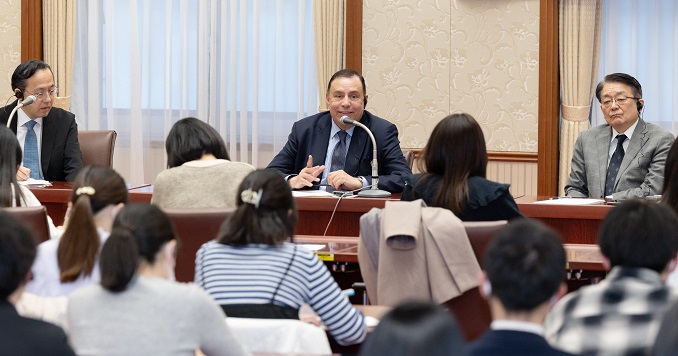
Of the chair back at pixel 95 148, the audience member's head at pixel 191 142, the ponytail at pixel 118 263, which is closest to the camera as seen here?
the ponytail at pixel 118 263

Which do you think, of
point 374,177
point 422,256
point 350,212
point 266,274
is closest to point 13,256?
point 266,274

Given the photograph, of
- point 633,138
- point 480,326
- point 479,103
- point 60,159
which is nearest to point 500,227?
point 480,326

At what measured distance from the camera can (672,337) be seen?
1.67m

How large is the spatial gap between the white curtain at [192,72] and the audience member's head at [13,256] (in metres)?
5.16

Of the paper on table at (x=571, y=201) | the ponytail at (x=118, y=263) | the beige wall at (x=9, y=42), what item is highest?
the beige wall at (x=9, y=42)

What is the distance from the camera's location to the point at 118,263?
2.17 m

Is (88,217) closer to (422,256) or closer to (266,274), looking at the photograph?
(266,274)

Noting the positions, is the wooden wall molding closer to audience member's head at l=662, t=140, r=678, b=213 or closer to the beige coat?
the beige coat

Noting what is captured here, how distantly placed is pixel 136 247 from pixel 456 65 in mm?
4993

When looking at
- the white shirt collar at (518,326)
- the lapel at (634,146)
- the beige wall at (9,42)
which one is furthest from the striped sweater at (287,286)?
the beige wall at (9,42)

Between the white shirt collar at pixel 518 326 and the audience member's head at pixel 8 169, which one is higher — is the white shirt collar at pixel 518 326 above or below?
below

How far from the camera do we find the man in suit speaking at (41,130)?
5582mm

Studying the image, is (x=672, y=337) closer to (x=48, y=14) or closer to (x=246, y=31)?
(x=246, y=31)

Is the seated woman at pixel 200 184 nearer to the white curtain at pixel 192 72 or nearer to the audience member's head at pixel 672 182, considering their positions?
the audience member's head at pixel 672 182
